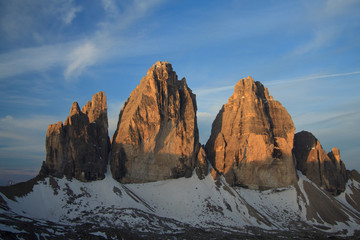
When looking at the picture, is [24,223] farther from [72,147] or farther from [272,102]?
[272,102]

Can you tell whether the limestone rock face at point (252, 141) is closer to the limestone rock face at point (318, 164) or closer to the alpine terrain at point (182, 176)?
the alpine terrain at point (182, 176)

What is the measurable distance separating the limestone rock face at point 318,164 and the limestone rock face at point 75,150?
52005 millimetres

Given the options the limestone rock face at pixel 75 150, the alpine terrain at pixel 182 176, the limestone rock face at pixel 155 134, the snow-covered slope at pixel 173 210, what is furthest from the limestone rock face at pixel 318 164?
the limestone rock face at pixel 75 150

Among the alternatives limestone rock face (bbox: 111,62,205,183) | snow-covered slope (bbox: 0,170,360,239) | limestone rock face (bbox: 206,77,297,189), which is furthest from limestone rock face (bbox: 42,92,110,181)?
limestone rock face (bbox: 206,77,297,189)

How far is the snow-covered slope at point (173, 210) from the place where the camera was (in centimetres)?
4975

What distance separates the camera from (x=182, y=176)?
76000 mm

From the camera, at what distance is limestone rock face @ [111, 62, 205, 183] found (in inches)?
2842

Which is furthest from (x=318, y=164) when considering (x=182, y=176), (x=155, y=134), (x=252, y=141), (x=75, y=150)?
(x=75, y=150)

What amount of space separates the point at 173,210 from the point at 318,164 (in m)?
44.8

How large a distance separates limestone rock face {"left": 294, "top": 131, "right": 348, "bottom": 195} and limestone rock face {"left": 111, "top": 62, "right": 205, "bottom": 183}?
30487 mm

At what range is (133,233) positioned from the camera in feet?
159

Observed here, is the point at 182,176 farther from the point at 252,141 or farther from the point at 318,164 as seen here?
the point at 318,164

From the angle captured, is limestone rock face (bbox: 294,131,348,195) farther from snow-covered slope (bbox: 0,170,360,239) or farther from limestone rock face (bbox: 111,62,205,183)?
limestone rock face (bbox: 111,62,205,183)

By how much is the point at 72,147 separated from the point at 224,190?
32817mm
